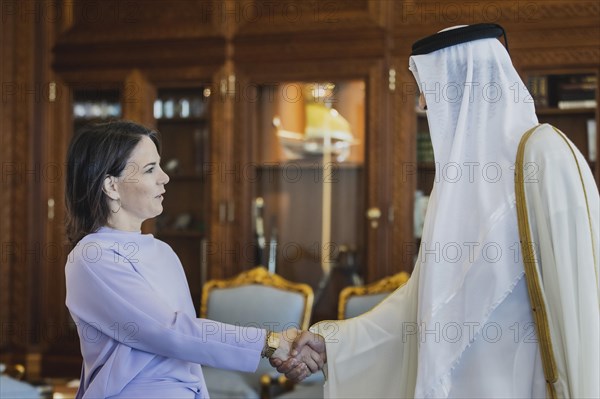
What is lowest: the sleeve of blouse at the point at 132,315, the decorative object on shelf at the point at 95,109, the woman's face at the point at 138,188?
the sleeve of blouse at the point at 132,315

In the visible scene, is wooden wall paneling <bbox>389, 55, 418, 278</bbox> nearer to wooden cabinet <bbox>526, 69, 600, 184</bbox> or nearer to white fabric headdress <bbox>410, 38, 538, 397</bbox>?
wooden cabinet <bbox>526, 69, 600, 184</bbox>

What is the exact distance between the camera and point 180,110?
4863 millimetres

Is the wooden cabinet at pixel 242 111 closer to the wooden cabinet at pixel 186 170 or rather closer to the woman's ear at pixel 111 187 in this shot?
the wooden cabinet at pixel 186 170

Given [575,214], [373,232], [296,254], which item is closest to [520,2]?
[373,232]

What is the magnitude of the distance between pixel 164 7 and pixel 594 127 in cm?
254

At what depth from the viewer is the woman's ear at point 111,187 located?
217 cm

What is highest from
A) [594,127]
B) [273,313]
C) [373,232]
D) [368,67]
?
[368,67]

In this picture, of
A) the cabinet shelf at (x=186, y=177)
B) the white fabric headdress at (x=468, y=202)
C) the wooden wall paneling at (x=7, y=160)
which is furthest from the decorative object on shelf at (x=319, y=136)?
the white fabric headdress at (x=468, y=202)

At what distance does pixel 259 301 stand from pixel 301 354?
1692 mm

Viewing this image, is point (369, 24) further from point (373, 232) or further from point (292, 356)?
point (292, 356)

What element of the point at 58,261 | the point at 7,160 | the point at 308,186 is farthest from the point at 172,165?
the point at 7,160

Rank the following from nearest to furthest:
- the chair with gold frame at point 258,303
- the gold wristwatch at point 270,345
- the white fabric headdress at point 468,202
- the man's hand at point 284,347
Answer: the white fabric headdress at point 468,202 → the gold wristwatch at point 270,345 → the man's hand at point 284,347 → the chair with gold frame at point 258,303

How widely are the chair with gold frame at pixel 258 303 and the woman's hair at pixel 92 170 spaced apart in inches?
73.7

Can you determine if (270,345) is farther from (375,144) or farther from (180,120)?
(180,120)
